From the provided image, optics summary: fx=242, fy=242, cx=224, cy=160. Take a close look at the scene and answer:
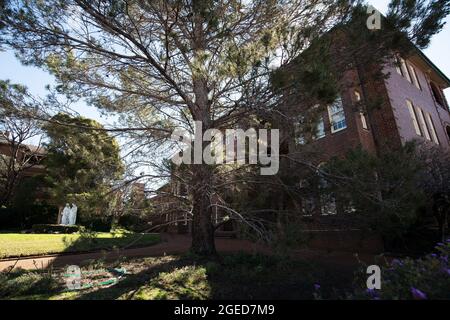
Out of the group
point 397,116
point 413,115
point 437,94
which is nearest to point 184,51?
point 397,116

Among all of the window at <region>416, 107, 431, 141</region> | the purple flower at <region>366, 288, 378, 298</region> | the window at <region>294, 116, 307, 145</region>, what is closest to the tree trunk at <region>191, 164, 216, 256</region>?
the window at <region>294, 116, 307, 145</region>

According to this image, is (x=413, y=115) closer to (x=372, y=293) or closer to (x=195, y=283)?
(x=372, y=293)

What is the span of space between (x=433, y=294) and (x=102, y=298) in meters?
4.16

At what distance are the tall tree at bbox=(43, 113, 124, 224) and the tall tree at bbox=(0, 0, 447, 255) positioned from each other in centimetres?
91

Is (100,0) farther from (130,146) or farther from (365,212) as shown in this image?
(365,212)

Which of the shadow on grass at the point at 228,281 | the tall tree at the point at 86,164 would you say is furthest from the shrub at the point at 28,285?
the tall tree at the point at 86,164

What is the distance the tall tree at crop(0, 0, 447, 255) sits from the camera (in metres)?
4.14

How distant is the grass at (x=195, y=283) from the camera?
407 centimetres

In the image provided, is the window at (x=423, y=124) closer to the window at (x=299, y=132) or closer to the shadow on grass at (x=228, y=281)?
the window at (x=299, y=132)

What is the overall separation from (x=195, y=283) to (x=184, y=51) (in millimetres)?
4479

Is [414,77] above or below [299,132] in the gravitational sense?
above

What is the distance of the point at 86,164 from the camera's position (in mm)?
5043
